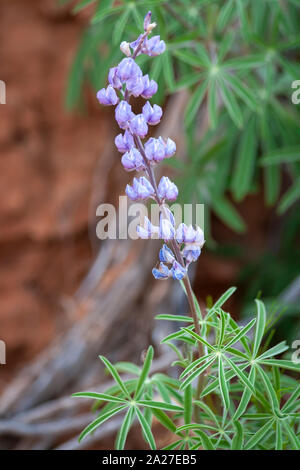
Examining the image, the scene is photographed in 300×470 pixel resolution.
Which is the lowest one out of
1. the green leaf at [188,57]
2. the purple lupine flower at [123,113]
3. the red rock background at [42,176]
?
the purple lupine flower at [123,113]

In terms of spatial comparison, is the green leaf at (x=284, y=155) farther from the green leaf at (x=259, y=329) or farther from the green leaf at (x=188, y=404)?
the green leaf at (x=188, y=404)

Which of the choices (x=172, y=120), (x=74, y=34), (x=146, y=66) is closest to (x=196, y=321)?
(x=146, y=66)

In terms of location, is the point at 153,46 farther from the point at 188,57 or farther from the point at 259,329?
the point at 188,57

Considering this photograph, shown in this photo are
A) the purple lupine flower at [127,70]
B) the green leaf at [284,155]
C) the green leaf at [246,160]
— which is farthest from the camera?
the green leaf at [246,160]

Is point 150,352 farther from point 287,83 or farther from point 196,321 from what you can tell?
point 287,83

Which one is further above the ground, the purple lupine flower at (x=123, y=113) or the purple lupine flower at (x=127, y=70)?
the purple lupine flower at (x=127, y=70)

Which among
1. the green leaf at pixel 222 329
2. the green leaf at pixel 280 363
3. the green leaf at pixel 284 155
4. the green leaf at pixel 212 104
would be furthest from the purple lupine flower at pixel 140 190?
the green leaf at pixel 284 155

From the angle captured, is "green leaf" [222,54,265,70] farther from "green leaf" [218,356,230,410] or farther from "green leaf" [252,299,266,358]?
"green leaf" [218,356,230,410]
